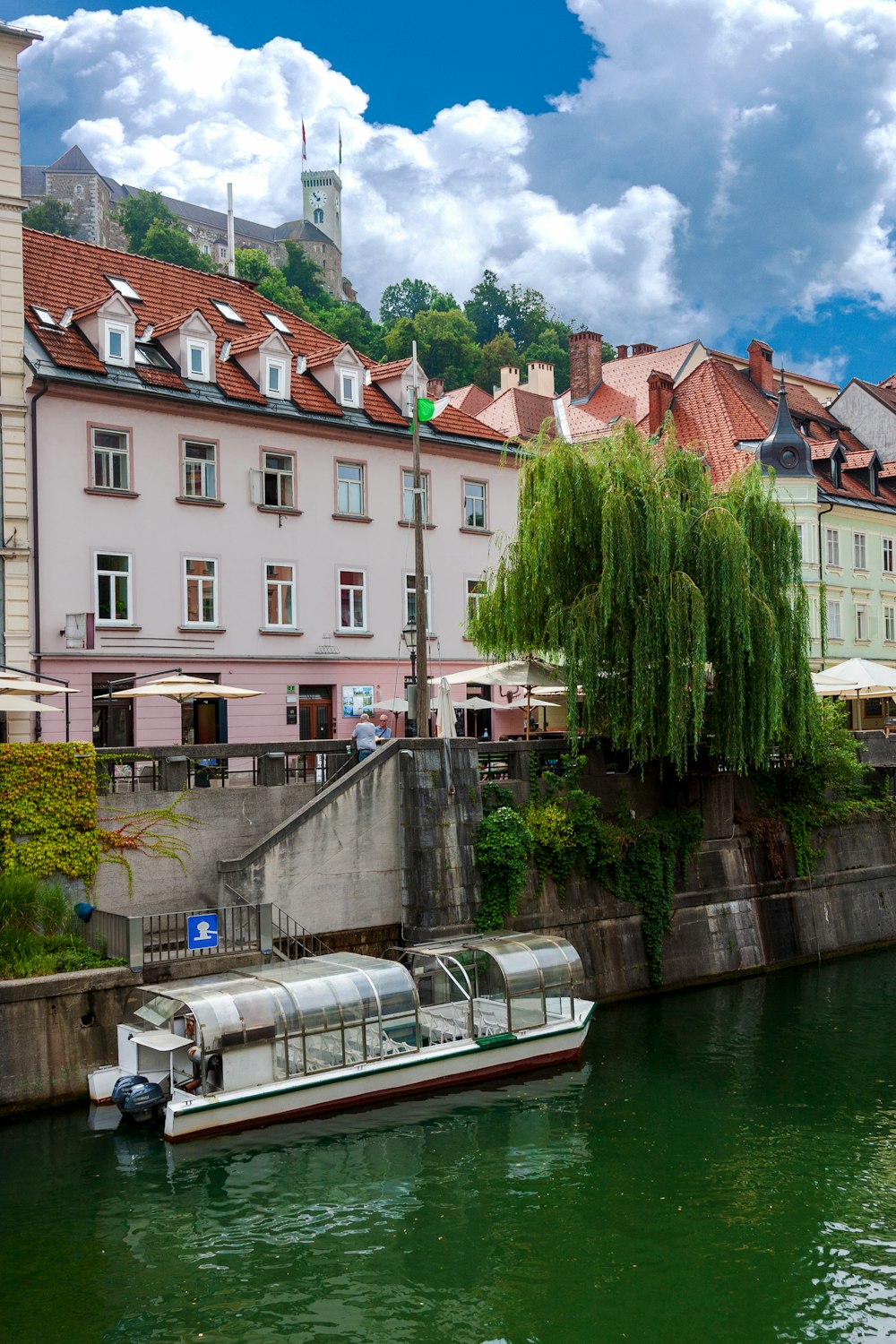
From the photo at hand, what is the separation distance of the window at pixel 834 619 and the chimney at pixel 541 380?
95.0 feet

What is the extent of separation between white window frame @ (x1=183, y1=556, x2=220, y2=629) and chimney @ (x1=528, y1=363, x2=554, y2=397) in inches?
1763

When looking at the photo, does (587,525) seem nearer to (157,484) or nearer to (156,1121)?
(157,484)

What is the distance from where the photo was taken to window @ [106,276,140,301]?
3844 cm

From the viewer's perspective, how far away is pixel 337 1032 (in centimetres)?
2161

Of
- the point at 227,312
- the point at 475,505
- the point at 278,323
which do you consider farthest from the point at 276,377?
the point at 475,505

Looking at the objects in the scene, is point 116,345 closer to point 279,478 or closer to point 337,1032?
point 279,478

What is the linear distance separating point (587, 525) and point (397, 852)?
28.3ft

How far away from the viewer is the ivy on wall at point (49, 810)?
76.2 feet

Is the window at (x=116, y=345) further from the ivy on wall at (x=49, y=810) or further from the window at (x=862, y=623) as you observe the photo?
the window at (x=862, y=623)

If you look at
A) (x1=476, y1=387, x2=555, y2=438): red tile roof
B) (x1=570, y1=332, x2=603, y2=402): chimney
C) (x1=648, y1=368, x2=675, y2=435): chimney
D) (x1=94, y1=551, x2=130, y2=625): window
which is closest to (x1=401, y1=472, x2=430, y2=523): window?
(x1=94, y1=551, x2=130, y2=625): window

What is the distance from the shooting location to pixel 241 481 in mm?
36844

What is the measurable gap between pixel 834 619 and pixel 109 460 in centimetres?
3110

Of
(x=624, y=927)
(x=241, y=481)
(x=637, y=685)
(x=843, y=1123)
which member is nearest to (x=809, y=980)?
(x=624, y=927)

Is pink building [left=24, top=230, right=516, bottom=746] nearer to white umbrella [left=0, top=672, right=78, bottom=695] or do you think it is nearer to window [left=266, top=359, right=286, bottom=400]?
window [left=266, top=359, right=286, bottom=400]
